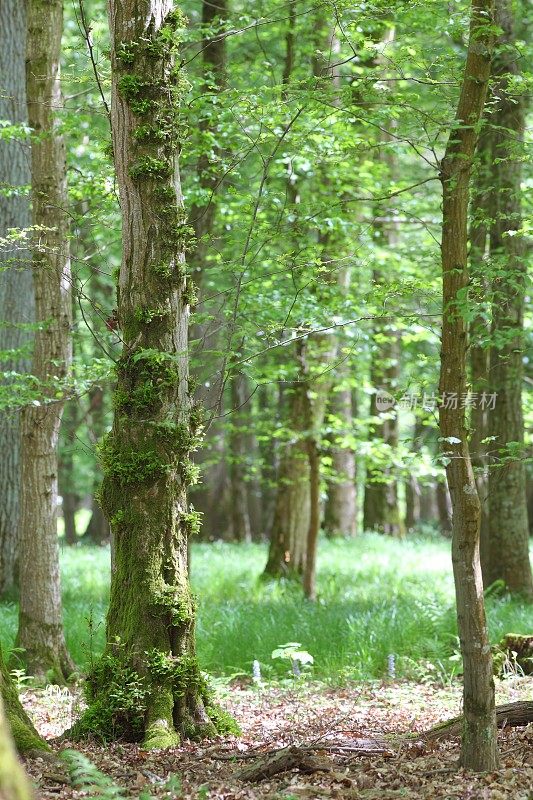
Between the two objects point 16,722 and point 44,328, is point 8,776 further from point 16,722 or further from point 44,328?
point 44,328

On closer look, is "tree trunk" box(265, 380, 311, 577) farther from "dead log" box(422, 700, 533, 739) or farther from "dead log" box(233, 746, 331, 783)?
"dead log" box(233, 746, 331, 783)

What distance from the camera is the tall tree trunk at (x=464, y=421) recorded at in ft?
14.5

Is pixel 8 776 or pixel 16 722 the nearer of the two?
pixel 8 776

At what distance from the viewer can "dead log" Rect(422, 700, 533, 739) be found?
5.27m

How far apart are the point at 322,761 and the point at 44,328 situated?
4.51 meters

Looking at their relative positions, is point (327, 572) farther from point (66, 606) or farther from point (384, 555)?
point (66, 606)

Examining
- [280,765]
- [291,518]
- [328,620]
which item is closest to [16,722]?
[280,765]

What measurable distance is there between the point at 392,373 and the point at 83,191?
11.8m

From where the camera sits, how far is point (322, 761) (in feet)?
15.4

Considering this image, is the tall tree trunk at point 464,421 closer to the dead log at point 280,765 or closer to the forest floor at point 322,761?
the forest floor at point 322,761

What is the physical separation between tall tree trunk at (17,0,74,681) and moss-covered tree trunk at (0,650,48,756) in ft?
9.54

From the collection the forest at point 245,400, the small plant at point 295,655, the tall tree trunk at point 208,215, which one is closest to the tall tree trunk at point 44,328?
the forest at point 245,400

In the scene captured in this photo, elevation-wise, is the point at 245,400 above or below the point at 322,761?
above

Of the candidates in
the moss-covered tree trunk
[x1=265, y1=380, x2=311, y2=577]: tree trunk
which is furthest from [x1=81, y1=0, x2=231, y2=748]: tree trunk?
[x1=265, y1=380, x2=311, y2=577]: tree trunk
